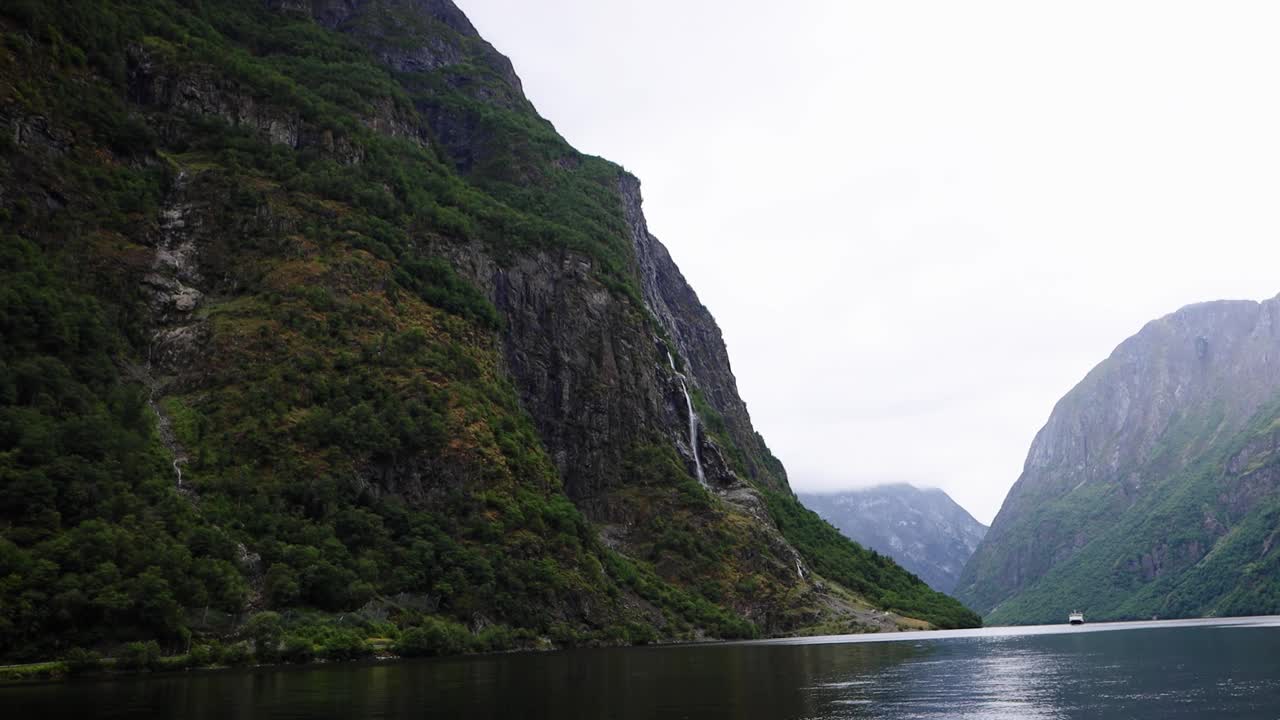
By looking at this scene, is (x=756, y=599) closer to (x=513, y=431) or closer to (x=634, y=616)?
(x=634, y=616)

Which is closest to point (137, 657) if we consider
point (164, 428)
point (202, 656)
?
point (202, 656)

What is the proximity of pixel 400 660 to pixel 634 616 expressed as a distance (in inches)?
2271

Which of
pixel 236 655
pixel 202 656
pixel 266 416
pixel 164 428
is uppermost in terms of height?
pixel 266 416

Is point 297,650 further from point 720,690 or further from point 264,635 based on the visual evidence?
point 720,690

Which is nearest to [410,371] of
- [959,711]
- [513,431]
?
[513,431]

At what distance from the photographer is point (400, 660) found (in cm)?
10156

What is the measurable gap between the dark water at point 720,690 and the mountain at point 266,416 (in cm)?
2392

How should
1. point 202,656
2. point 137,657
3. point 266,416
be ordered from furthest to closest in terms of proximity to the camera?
point 266,416 → point 202,656 → point 137,657

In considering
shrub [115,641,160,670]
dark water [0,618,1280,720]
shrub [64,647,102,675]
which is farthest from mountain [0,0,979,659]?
dark water [0,618,1280,720]

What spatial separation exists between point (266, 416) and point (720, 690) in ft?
311

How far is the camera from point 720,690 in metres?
56.6

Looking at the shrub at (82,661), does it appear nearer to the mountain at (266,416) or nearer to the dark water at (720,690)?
the mountain at (266,416)

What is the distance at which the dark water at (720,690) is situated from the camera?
45.5 m

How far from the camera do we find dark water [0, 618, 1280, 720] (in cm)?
4553
